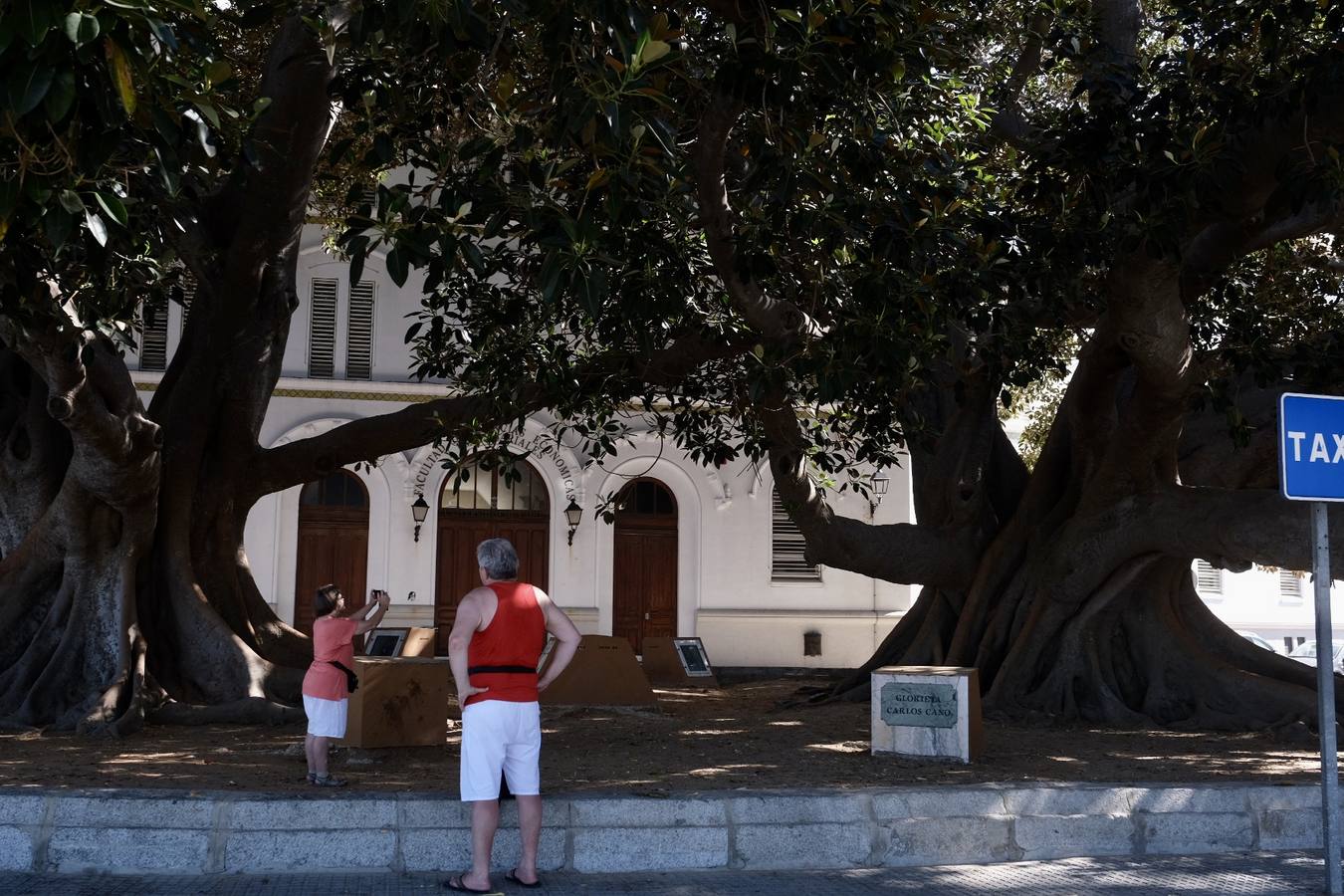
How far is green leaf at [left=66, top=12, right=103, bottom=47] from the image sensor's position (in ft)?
15.5

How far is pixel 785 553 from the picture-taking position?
2370 centimetres

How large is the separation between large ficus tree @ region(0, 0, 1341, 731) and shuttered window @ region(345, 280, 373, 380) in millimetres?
6800

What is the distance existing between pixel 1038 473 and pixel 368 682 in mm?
7961

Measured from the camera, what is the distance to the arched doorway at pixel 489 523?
74.7ft

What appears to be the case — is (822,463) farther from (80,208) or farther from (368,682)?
(80,208)

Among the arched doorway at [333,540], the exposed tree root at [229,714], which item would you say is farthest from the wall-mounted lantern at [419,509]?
the exposed tree root at [229,714]

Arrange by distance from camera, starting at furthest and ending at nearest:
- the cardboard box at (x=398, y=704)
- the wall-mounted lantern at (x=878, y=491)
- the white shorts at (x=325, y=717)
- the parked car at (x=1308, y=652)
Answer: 1. the parked car at (x=1308, y=652)
2. the wall-mounted lantern at (x=878, y=491)
3. the cardboard box at (x=398, y=704)
4. the white shorts at (x=325, y=717)

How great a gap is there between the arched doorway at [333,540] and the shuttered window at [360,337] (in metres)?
1.76

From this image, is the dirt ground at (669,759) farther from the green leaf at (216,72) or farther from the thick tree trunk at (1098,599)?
the green leaf at (216,72)

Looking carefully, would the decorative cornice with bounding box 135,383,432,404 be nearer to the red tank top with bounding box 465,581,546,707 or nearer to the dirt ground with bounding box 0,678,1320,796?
the dirt ground with bounding box 0,678,1320,796

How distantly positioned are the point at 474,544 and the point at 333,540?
242 centimetres

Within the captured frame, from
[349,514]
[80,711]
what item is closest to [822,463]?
[80,711]

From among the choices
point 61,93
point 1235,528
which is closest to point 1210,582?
point 1235,528

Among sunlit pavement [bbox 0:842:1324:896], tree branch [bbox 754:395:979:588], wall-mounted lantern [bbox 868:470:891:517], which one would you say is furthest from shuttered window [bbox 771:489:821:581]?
sunlit pavement [bbox 0:842:1324:896]
